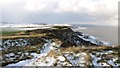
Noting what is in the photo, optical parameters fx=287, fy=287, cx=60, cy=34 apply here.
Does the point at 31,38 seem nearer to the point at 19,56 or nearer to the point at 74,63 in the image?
the point at 19,56

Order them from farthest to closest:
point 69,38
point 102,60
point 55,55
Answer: point 69,38 → point 55,55 → point 102,60

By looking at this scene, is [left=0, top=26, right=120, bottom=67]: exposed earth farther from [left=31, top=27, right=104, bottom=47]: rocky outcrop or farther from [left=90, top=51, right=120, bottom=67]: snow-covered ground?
[left=31, top=27, right=104, bottom=47]: rocky outcrop

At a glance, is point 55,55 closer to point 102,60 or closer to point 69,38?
point 102,60

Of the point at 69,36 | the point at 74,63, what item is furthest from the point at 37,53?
the point at 69,36

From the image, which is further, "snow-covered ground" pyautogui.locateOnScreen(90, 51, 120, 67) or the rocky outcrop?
the rocky outcrop

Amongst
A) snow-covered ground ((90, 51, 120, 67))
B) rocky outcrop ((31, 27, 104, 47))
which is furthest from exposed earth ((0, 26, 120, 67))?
rocky outcrop ((31, 27, 104, 47))

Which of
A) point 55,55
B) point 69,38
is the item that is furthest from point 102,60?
point 69,38

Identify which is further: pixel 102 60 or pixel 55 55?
pixel 55 55

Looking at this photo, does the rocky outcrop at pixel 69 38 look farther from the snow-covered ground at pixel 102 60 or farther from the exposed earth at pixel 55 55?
the snow-covered ground at pixel 102 60

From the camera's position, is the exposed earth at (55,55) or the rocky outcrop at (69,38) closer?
the exposed earth at (55,55)

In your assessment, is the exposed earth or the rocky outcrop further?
the rocky outcrop

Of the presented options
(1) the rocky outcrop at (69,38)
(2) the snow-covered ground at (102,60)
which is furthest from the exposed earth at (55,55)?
(1) the rocky outcrop at (69,38)
